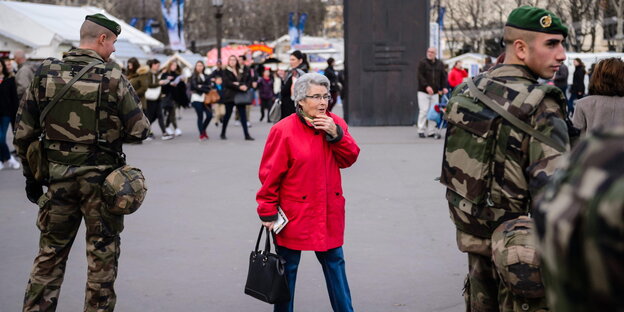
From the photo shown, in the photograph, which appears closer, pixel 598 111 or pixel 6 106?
pixel 598 111

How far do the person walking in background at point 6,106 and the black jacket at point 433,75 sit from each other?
25.1 ft

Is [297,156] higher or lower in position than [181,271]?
higher

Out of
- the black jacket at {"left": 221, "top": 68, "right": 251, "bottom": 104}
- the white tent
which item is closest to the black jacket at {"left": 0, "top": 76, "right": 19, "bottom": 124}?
the black jacket at {"left": 221, "top": 68, "right": 251, "bottom": 104}

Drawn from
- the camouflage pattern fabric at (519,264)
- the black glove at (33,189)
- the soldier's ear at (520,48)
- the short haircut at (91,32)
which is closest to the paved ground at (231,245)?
the black glove at (33,189)

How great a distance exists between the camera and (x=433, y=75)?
658 inches

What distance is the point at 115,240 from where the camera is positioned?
4.75m

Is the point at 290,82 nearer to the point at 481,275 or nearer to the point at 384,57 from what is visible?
the point at 481,275

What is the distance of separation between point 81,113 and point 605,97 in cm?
341

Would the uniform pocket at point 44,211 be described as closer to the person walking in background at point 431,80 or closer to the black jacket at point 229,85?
the black jacket at point 229,85

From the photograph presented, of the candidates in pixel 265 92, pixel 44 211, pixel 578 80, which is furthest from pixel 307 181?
pixel 578 80

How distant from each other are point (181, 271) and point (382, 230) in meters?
2.19

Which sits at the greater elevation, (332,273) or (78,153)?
(78,153)

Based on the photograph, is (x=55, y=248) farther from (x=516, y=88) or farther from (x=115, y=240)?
(x=516, y=88)

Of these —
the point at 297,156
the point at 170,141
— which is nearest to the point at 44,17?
the point at 170,141
